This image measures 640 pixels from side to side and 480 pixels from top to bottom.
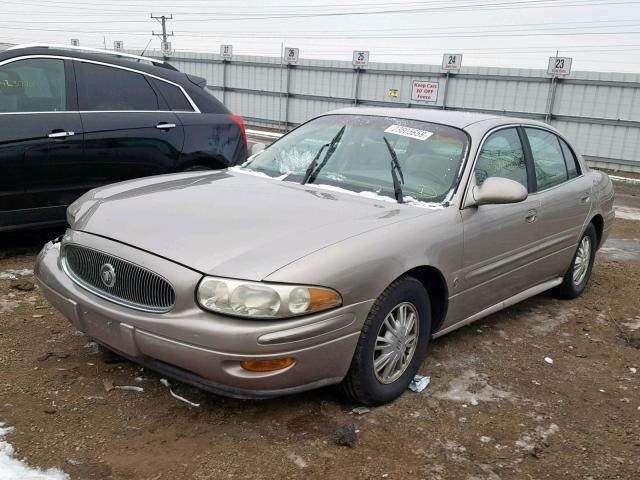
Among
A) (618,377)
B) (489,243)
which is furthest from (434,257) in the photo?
(618,377)

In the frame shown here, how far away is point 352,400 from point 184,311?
1.02 m

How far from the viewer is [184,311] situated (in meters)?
2.69

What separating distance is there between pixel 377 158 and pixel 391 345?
1286 millimetres

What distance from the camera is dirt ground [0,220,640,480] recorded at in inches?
106

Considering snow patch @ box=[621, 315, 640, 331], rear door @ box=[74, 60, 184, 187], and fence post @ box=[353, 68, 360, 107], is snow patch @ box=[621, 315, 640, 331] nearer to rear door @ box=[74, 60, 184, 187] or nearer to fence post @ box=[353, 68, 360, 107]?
rear door @ box=[74, 60, 184, 187]

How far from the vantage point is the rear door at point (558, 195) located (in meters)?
4.53

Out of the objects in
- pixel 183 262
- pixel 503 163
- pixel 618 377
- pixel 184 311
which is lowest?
pixel 618 377

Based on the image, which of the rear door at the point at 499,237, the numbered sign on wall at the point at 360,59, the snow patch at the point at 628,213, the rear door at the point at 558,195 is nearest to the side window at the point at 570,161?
the rear door at the point at 558,195

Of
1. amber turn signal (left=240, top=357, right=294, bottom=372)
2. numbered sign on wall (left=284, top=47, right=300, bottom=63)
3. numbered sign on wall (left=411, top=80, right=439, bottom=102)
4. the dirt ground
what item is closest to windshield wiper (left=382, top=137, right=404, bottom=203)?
the dirt ground

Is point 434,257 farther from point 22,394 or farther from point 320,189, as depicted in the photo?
point 22,394

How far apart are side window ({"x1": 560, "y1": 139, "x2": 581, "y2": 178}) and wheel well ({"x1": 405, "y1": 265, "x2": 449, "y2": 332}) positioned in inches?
84.6

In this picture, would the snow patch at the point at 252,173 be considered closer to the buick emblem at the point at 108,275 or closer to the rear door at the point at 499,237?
the rear door at the point at 499,237

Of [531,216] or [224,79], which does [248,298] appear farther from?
[224,79]

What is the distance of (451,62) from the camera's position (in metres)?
17.3
